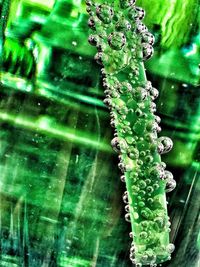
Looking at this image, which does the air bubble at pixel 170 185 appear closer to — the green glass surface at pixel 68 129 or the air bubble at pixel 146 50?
the green glass surface at pixel 68 129

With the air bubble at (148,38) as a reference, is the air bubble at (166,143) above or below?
below

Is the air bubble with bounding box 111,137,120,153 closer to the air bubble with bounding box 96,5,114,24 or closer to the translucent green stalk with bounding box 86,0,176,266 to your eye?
the translucent green stalk with bounding box 86,0,176,266

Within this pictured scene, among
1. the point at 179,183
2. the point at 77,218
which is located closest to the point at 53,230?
the point at 77,218

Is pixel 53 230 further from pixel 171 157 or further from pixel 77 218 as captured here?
pixel 171 157

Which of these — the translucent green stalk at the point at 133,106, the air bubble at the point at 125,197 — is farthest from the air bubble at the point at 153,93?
the air bubble at the point at 125,197

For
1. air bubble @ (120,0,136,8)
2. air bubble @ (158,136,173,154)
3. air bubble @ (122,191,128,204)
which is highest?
air bubble @ (120,0,136,8)

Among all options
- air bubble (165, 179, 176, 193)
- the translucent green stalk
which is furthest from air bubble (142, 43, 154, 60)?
air bubble (165, 179, 176, 193)
